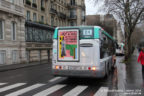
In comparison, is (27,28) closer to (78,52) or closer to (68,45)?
(68,45)

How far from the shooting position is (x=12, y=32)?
24.4m

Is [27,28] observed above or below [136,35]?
below

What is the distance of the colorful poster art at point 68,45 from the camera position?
9.40 metres

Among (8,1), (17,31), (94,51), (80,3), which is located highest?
(80,3)

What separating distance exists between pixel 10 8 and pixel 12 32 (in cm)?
310

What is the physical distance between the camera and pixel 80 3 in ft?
165

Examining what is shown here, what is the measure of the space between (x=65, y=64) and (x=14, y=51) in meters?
16.7

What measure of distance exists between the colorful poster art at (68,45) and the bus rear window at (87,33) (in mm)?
255

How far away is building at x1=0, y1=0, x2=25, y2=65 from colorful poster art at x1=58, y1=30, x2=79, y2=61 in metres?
14.4

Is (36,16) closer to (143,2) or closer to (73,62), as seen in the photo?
(143,2)

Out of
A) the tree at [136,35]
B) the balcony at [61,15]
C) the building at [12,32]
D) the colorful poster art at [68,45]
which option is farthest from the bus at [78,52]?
the tree at [136,35]

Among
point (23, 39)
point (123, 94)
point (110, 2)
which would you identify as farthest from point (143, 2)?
point (123, 94)

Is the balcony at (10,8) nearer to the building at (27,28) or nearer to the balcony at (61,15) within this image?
the building at (27,28)

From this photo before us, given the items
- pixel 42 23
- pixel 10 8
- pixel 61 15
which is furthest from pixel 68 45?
pixel 61 15
